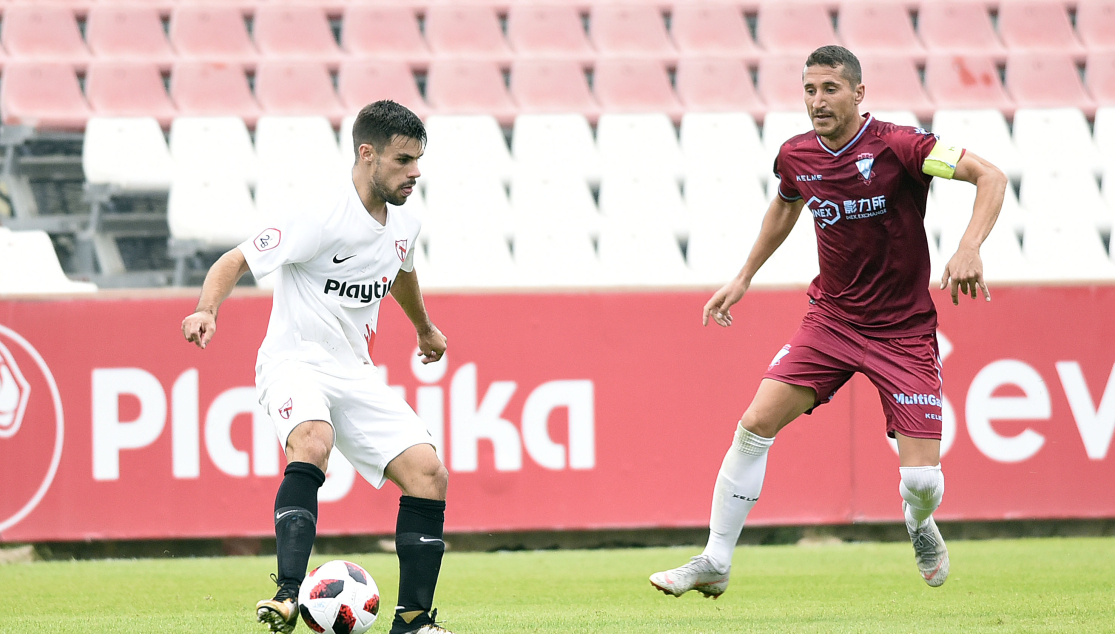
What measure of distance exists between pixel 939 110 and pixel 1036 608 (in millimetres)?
7096

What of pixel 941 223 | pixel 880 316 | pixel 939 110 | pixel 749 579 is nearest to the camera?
pixel 880 316

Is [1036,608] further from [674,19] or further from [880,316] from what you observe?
[674,19]

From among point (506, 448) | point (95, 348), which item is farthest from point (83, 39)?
point (506, 448)

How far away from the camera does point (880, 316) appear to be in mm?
→ 4652

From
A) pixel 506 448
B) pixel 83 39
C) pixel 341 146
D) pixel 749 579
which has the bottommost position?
pixel 749 579

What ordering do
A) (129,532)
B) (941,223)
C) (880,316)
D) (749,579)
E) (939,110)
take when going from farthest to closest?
(939,110) < (941,223) < (129,532) < (749,579) < (880,316)

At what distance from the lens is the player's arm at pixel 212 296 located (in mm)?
3643

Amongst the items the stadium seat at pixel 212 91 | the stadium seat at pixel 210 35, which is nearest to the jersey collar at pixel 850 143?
the stadium seat at pixel 212 91

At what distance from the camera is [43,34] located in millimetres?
11016

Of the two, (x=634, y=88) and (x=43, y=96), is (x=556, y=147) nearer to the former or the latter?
(x=634, y=88)

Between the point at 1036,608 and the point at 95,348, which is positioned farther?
the point at 95,348

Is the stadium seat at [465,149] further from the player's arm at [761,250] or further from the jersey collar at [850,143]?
A: the jersey collar at [850,143]

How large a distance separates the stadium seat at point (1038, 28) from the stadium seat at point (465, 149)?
507 cm

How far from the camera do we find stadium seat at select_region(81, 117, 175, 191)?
9742mm
